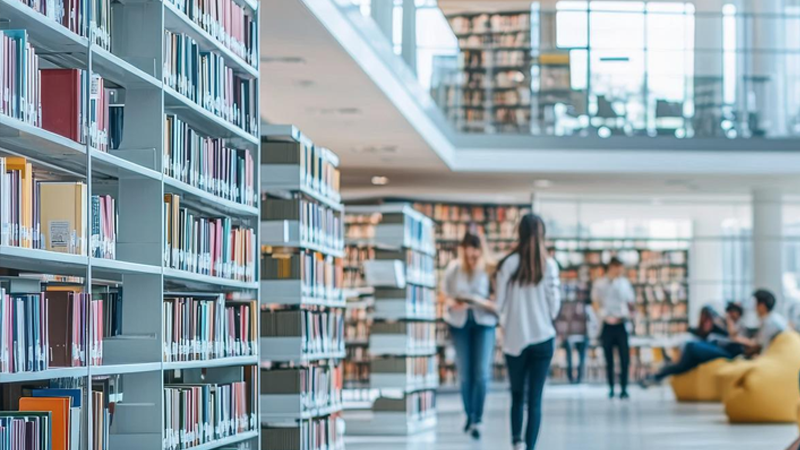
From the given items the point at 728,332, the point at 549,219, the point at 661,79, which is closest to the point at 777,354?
the point at 728,332

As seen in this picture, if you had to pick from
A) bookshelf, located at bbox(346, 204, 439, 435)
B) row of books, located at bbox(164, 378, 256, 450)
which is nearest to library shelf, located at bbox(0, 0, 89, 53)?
row of books, located at bbox(164, 378, 256, 450)

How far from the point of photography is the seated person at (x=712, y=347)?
44.3ft

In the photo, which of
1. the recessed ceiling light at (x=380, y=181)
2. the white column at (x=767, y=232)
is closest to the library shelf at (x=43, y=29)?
the recessed ceiling light at (x=380, y=181)

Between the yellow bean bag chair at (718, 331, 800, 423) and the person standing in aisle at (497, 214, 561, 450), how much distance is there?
389cm

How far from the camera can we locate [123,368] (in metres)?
3.90

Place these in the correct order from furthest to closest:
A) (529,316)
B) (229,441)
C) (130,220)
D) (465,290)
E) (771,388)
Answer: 1. (771,388)
2. (465,290)
3. (529,316)
4. (229,441)
5. (130,220)

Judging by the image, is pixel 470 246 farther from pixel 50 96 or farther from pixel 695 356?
pixel 50 96

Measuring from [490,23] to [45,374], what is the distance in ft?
Answer: 41.9

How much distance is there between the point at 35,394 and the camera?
3787 millimetres

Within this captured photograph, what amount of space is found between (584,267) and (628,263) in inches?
26.5

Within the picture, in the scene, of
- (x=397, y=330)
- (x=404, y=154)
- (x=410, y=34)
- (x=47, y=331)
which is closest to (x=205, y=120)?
(x=47, y=331)

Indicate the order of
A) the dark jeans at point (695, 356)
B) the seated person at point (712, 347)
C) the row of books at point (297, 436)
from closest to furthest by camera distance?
1. the row of books at point (297, 436)
2. the seated person at point (712, 347)
3. the dark jeans at point (695, 356)

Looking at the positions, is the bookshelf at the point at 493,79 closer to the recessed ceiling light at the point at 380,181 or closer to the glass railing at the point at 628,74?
the glass railing at the point at 628,74

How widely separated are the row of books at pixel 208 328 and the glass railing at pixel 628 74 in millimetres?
9106
